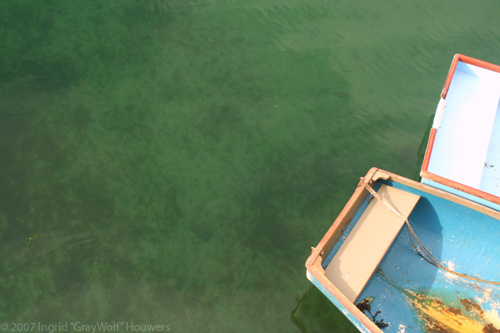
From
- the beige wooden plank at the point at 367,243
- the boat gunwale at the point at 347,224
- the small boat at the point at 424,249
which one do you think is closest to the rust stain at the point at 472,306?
the small boat at the point at 424,249

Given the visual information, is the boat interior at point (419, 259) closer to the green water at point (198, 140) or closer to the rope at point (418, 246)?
the rope at point (418, 246)

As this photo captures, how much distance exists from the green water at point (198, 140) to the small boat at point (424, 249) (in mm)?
703

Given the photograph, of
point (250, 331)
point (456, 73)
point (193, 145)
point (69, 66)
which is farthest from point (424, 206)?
point (69, 66)

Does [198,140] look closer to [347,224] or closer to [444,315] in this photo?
[347,224]

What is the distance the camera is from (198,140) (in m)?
5.50

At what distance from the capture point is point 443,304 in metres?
4.34

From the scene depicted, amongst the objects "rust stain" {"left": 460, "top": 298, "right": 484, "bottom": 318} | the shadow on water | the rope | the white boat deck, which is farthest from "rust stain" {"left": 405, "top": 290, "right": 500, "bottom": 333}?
the white boat deck

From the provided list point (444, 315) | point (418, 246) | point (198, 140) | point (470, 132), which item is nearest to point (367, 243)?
point (418, 246)

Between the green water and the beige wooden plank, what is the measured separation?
2.35ft

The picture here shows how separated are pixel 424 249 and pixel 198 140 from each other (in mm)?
2968

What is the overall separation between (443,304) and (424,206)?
1.01 metres

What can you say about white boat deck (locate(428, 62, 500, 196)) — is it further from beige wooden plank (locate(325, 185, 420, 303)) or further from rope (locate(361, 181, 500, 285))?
rope (locate(361, 181, 500, 285))

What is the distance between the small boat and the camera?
411 cm

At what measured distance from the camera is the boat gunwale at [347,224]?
3719mm
